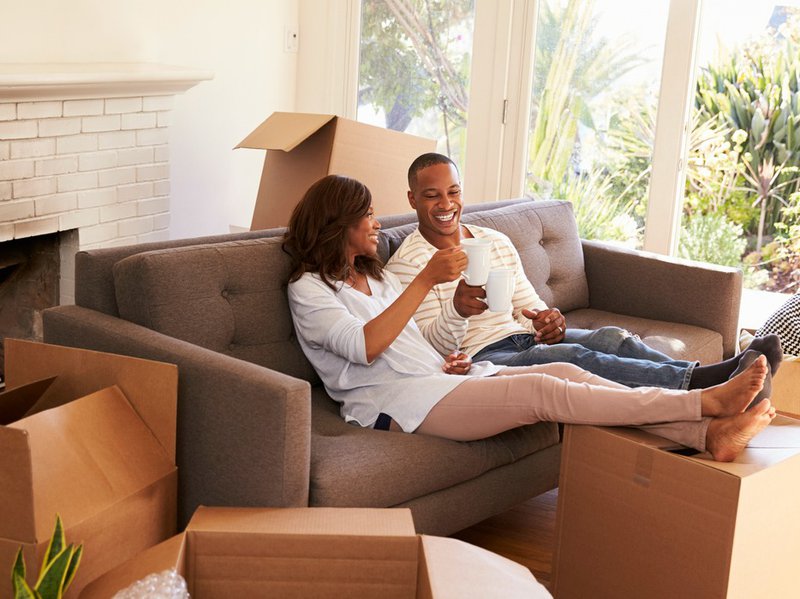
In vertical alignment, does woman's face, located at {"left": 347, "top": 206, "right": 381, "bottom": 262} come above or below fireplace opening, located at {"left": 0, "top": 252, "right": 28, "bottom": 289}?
above

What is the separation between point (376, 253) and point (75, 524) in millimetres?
1213

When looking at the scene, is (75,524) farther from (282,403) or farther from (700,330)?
(700,330)

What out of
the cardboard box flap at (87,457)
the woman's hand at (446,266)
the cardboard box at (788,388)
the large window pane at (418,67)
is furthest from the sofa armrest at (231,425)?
the large window pane at (418,67)

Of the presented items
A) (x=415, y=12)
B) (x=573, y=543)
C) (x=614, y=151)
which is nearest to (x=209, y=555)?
(x=573, y=543)

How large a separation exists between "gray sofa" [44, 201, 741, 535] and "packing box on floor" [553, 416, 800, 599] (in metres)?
0.33

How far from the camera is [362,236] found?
2.62 metres

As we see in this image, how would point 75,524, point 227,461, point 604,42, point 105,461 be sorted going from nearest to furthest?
point 75,524, point 105,461, point 227,461, point 604,42

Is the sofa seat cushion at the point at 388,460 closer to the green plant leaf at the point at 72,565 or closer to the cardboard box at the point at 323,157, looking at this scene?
the green plant leaf at the point at 72,565

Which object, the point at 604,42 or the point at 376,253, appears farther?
the point at 604,42

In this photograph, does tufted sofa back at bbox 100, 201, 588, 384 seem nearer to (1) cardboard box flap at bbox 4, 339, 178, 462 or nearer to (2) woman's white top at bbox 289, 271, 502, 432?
(2) woman's white top at bbox 289, 271, 502, 432

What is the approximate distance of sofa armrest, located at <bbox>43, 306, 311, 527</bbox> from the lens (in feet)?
6.84

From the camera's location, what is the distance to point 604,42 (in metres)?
4.40

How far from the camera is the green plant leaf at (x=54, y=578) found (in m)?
1.51

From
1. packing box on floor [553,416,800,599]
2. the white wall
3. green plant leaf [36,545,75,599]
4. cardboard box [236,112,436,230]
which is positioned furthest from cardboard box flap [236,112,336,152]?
green plant leaf [36,545,75,599]
